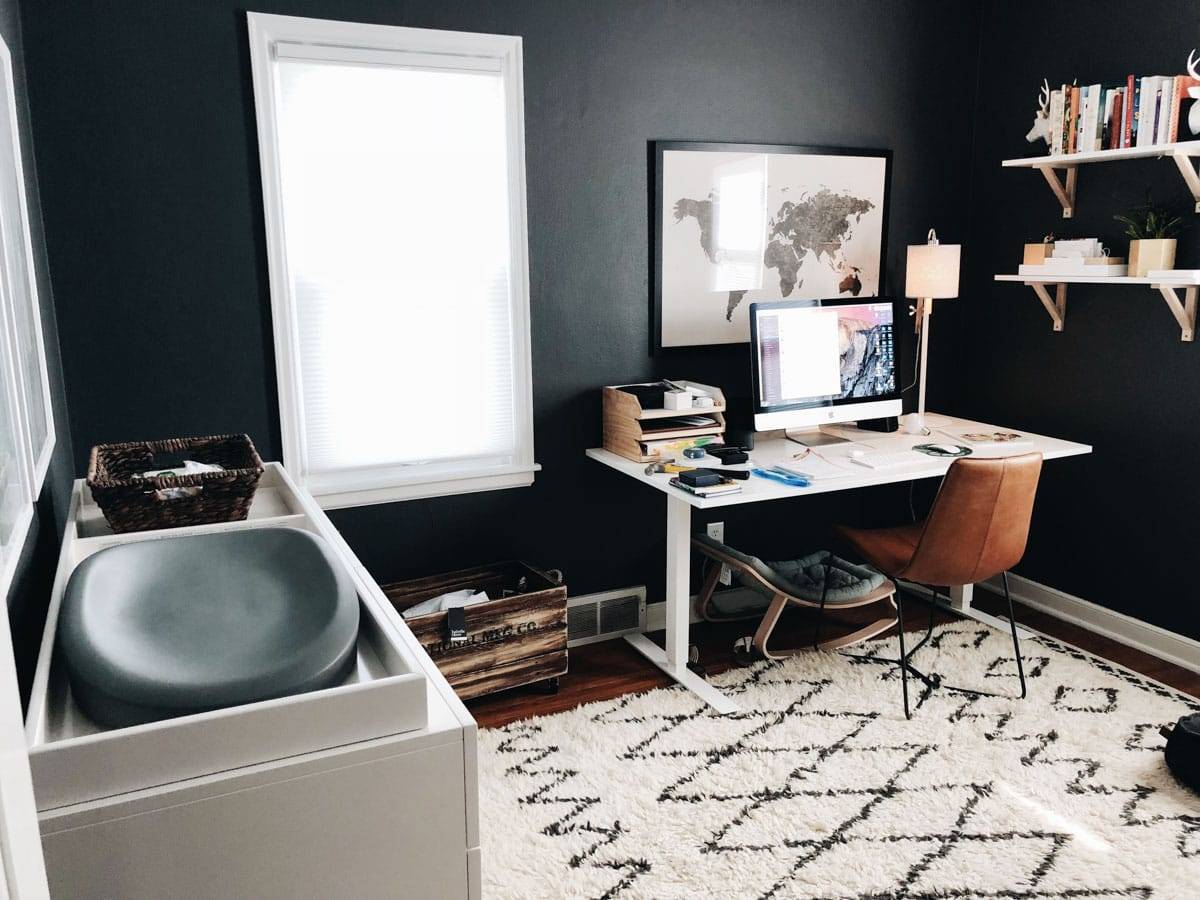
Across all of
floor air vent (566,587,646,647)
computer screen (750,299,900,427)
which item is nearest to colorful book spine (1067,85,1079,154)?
computer screen (750,299,900,427)

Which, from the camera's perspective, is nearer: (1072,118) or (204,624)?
(204,624)

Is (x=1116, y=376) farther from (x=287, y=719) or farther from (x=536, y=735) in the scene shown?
(x=287, y=719)

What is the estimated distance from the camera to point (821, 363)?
10.5ft

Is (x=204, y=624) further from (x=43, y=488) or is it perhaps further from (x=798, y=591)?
(x=798, y=591)

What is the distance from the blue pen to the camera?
2.71 meters

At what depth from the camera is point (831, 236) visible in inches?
138

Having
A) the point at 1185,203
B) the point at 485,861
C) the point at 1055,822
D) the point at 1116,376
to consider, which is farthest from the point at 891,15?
the point at 485,861

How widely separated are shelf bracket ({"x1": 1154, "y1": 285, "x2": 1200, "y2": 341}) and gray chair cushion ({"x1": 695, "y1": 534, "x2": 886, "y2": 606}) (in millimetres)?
1231

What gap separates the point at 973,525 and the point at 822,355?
31.9 inches

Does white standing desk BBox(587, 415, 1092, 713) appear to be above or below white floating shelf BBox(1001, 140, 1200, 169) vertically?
below

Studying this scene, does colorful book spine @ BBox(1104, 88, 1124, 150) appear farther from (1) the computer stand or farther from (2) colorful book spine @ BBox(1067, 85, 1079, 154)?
(1) the computer stand

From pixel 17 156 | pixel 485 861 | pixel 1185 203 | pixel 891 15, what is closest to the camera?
pixel 17 156

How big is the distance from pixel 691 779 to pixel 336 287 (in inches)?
67.1

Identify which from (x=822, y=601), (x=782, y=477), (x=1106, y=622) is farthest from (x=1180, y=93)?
(x=822, y=601)
